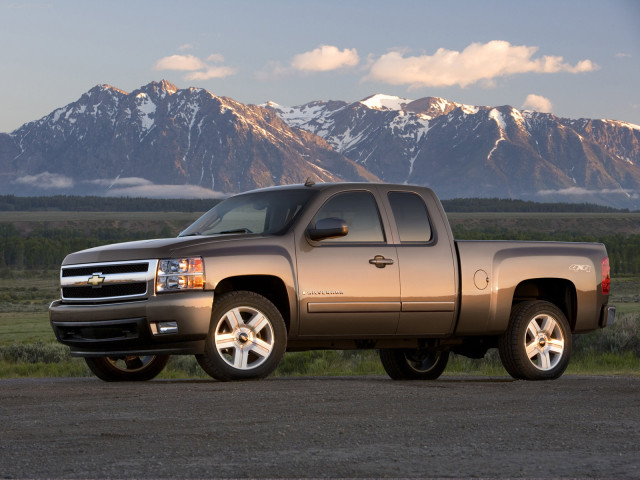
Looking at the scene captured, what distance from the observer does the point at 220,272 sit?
1089 centimetres

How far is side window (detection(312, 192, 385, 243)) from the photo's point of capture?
11.6 meters

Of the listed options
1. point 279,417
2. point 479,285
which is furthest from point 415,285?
point 279,417

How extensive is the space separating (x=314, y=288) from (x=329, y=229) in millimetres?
632

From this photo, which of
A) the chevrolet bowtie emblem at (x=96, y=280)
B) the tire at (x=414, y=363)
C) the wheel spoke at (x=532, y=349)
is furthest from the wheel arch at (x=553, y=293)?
the chevrolet bowtie emblem at (x=96, y=280)

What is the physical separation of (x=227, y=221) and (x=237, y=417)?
379 centimetres

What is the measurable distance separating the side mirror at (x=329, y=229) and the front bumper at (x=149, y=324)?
123 cm

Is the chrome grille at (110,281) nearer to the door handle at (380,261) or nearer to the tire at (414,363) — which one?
the door handle at (380,261)

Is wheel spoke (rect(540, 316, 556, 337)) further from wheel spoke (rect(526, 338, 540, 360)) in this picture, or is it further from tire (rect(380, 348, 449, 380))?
tire (rect(380, 348, 449, 380))

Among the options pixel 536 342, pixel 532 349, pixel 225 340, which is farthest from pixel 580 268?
pixel 225 340

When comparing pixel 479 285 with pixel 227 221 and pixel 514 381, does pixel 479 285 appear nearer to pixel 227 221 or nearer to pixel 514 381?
pixel 514 381

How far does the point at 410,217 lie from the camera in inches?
472

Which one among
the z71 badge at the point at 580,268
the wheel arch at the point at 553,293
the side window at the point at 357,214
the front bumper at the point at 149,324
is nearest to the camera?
the front bumper at the point at 149,324

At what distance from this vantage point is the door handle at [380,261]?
11469 millimetres

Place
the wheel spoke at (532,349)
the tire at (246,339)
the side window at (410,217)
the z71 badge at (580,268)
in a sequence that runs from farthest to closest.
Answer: the z71 badge at (580,268)
the wheel spoke at (532,349)
the side window at (410,217)
the tire at (246,339)
